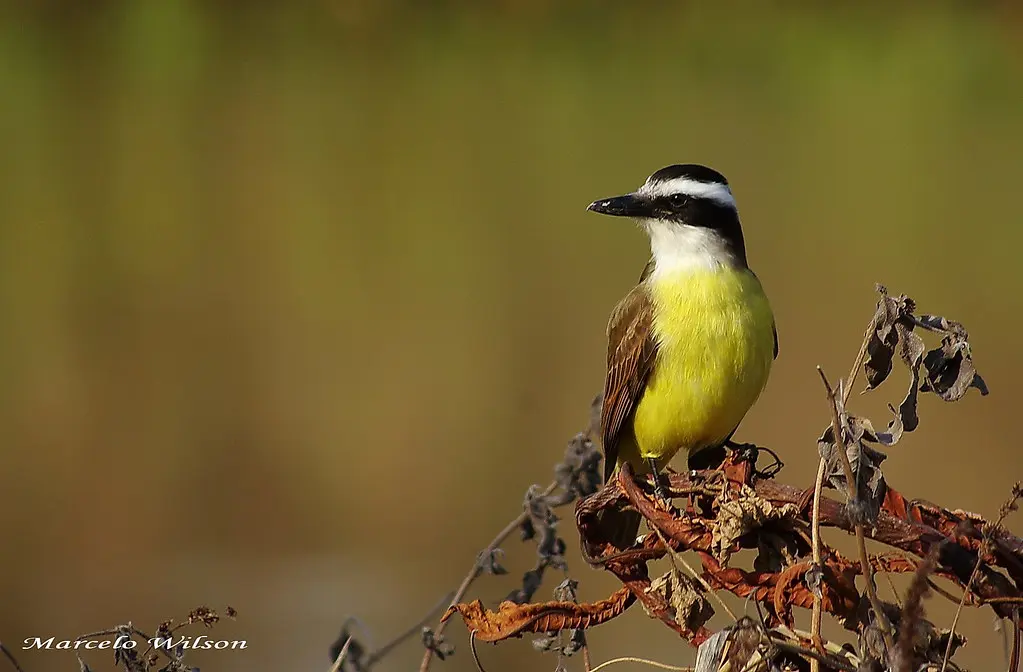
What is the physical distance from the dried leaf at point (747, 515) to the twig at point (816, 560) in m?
0.05

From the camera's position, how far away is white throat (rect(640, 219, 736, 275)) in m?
2.57

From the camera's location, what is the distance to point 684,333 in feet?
7.98

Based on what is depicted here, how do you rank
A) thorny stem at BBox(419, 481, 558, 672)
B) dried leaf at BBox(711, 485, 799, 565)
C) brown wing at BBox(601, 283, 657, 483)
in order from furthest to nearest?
brown wing at BBox(601, 283, 657, 483) < thorny stem at BBox(419, 481, 558, 672) < dried leaf at BBox(711, 485, 799, 565)

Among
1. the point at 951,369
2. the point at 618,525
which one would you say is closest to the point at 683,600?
the point at 618,525

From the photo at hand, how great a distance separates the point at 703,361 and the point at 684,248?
0.34 metres

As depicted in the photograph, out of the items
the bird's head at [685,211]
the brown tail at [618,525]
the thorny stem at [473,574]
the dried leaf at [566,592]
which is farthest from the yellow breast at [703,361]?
the dried leaf at [566,592]

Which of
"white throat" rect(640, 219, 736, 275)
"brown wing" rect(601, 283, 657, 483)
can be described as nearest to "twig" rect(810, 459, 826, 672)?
"brown wing" rect(601, 283, 657, 483)

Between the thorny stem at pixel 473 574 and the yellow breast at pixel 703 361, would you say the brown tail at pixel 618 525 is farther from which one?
the yellow breast at pixel 703 361

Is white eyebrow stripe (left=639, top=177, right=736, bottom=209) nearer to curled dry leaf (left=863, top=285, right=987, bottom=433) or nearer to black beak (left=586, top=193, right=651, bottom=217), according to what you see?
black beak (left=586, top=193, right=651, bottom=217)

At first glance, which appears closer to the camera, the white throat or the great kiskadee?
the great kiskadee

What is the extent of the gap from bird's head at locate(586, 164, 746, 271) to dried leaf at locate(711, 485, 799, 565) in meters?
1.38

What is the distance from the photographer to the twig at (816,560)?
1.12m

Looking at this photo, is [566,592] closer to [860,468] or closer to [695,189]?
[860,468]

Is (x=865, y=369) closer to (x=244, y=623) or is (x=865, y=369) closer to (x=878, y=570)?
(x=878, y=570)
